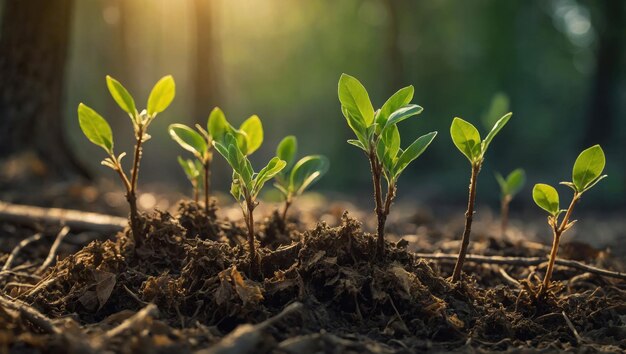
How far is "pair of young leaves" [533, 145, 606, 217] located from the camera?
6.25 ft

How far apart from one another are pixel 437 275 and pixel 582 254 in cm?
123

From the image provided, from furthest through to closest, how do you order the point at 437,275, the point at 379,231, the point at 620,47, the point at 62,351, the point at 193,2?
the point at 620,47 < the point at 193,2 < the point at 437,275 < the point at 379,231 < the point at 62,351

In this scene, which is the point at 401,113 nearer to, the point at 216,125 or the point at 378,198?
the point at 378,198

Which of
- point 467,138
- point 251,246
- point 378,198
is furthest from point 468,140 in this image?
point 251,246

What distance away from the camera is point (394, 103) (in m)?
1.88

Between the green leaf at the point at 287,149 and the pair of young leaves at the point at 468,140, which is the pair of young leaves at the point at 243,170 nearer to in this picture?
the green leaf at the point at 287,149

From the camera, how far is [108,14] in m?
18.5

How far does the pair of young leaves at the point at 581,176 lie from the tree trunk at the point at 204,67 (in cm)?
858

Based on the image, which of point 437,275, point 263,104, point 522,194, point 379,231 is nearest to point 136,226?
point 379,231

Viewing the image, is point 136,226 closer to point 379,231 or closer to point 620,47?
point 379,231

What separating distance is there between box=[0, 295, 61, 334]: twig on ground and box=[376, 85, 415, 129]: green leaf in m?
1.10

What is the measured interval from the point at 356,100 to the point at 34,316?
112cm

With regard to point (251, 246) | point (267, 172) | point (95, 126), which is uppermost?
point (95, 126)

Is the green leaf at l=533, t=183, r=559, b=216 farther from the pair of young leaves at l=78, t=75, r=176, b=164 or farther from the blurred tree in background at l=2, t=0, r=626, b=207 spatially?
the blurred tree in background at l=2, t=0, r=626, b=207
